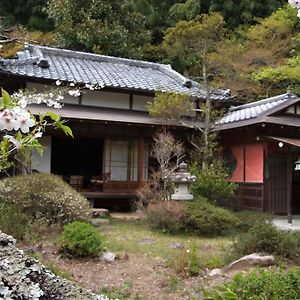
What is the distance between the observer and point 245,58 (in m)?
19.5

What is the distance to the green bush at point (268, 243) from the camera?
6.48 meters

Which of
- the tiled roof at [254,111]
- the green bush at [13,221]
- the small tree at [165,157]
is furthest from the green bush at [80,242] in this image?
the tiled roof at [254,111]

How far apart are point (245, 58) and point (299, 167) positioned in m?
9.14

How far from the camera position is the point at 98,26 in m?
22.0

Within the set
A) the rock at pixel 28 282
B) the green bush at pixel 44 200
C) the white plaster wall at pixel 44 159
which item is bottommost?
the green bush at pixel 44 200

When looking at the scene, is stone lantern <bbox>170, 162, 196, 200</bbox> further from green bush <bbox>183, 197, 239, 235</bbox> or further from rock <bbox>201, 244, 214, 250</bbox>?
rock <bbox>201, 244, 214, 250</bbox>

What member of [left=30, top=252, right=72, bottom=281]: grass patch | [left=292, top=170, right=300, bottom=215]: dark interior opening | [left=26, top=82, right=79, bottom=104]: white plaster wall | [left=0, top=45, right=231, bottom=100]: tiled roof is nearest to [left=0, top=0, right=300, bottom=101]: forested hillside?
[left=0, top=45, right=231, bottom=100]: tiled roof

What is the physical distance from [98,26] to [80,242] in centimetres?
1733

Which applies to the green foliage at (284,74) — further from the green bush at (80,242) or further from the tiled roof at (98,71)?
the green bush at (80,242)

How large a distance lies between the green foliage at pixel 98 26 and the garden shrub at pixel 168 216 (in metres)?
14.0

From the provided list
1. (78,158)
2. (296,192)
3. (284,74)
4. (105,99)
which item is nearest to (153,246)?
(105,99)

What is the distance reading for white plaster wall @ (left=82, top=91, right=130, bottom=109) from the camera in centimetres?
1402

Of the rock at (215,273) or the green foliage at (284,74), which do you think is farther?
the green foliage at (284,74)

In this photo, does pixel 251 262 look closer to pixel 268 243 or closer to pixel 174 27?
pixel 268 243
